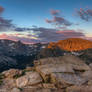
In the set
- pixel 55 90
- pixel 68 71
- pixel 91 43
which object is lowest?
pixel 55 90

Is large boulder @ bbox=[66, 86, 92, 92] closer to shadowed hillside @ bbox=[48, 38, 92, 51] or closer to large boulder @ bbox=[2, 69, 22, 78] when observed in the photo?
large boulder @ bbox=[2, 69, 22, 78]

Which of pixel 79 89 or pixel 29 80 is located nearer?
pixel 79 89

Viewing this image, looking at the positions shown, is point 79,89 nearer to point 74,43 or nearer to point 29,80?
point 29,80

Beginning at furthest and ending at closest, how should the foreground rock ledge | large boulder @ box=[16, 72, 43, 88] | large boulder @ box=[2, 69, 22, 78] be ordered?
large boulder @ box=[2, 69, 22, 78] < large boulder @ box=[16, 72, 43, 88] < the foreground rock ledge

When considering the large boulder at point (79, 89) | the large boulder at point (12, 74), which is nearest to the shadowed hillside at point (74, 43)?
the large boulder at point (12, 74)

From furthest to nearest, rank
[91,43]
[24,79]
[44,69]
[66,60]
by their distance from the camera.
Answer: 1. [91,43]
2. [66,60]
3. [44,69]
4. [24,79]

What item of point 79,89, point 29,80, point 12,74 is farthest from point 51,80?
point 12,74

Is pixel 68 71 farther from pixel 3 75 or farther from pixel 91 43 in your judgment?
pixel 91 43

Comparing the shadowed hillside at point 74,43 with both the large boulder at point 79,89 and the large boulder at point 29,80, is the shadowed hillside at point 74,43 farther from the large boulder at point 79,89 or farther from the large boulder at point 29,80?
the large boulder at point 79,89

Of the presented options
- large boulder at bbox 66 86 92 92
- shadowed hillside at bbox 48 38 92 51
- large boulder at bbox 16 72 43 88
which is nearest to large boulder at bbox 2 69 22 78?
large boulder at bbox 16 72 43 88

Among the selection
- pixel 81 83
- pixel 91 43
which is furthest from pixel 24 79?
pixel 91 43

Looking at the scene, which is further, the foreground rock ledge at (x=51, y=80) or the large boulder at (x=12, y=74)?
the large boulder at (x=12, y=74)

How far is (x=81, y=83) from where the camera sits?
13.3 metres

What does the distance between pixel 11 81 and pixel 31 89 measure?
127 inches
